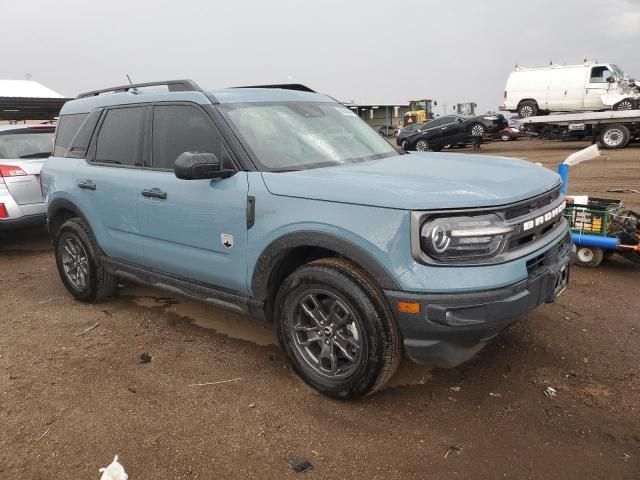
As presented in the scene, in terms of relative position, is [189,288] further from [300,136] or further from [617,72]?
[617,72]

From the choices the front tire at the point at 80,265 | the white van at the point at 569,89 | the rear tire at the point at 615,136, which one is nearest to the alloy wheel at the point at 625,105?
the white van at the point at 569,89

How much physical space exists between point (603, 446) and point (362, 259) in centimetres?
153

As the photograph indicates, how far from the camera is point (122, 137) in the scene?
415cm

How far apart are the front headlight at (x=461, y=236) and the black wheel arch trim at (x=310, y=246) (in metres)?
0.27

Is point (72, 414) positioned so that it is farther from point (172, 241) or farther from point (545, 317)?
point (545, 317)

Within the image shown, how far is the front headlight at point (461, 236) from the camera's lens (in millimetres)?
2520

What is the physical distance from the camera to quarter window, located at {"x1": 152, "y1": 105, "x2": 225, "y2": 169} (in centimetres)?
346

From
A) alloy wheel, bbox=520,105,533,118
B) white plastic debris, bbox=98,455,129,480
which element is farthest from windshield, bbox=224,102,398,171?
alloy wheel, bbox=520,105,533,118

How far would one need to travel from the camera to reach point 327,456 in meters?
2.60

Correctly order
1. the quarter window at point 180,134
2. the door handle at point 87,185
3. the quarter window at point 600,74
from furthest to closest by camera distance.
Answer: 1. the quarter window at point 600,74
2. the door handle at point 87,185
3. the quarter window at point 180,134

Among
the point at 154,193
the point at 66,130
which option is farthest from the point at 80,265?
the point at 154,193

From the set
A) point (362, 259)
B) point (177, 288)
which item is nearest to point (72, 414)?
point (177, 288)

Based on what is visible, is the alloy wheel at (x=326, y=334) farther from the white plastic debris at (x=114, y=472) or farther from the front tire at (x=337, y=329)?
the white plastic debris at (x=114, y=472)

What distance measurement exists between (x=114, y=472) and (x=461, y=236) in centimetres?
201
